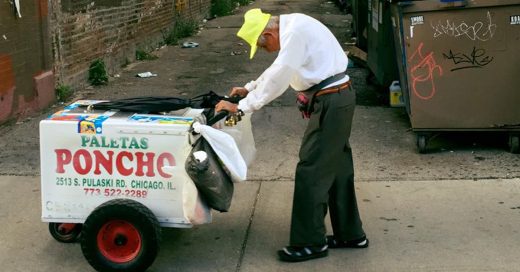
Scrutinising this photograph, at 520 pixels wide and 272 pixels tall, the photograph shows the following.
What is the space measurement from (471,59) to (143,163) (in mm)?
3442

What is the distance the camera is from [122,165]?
4098mm

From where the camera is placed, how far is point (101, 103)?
175 inches

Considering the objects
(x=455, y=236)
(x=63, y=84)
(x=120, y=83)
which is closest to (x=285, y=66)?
(x=455, y=236)

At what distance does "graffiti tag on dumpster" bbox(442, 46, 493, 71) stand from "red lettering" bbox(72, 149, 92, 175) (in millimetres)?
3518

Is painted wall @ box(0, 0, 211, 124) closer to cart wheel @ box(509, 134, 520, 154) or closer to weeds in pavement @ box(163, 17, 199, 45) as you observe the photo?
weeds in pavement @ box(163, 17, 199, 45)

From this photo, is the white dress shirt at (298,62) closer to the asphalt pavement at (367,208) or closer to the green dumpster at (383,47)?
the asphalt pavement at (367,208)

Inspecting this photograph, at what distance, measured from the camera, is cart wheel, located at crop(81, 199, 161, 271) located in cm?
400

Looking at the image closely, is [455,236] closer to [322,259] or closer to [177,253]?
[322,259]

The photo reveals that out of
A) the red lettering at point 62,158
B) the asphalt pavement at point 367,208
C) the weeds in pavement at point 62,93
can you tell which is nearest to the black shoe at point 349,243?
the asphalt pavement at point 367,208

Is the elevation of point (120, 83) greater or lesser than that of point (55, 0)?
lesser

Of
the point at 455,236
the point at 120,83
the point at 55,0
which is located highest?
the point at 55,0

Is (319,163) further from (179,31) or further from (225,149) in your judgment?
(179,31)

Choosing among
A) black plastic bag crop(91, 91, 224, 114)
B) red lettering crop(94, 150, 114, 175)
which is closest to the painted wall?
black plastic bag crop(91, 91, 224, 114)

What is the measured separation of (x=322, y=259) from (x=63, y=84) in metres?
5.70
